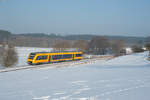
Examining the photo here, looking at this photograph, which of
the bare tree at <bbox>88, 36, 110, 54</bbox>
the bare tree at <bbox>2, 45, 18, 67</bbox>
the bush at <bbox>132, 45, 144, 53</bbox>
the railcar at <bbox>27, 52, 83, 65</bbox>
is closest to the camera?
the railcar at <bbox>27, 52, 83, 65</bbox>

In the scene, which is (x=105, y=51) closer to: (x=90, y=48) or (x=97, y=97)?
(x=90, y=48)

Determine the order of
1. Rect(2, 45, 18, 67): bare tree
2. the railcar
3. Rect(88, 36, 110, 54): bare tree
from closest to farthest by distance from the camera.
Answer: the railcar < Rect(2, 45, 18, 67): bare tree < Rect(88, 36, 110, 54): bare tree

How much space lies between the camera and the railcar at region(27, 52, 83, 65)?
94.1 ft

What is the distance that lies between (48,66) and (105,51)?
59.1 metres

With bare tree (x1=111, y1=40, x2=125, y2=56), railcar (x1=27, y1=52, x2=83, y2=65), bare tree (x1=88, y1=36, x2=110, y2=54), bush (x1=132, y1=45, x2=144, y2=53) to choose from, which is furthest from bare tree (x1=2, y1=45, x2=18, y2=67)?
bush (x1=132, y1=45, x2=144, y2=53)

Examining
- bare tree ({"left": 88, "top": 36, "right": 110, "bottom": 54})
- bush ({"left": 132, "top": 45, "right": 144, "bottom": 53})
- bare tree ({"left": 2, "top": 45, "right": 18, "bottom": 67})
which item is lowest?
bare tree ({"left": 2, "top": 45, "right": 18, "bottom": 67})

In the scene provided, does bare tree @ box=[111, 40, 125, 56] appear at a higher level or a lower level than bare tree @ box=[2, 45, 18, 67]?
higher

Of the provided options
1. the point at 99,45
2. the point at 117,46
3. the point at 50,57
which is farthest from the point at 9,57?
the point at 117,46

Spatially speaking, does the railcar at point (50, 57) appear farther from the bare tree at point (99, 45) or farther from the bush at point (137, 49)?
the bush at point (137, 49)

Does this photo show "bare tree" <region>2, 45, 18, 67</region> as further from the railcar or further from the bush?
the bush

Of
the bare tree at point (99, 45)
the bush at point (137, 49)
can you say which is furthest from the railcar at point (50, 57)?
the bush at point (137, 49)

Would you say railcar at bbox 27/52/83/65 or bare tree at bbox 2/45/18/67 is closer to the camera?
railcar at bbox 27/52/83/65

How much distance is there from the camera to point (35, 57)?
28.5 m

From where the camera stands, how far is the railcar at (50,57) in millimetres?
28681
